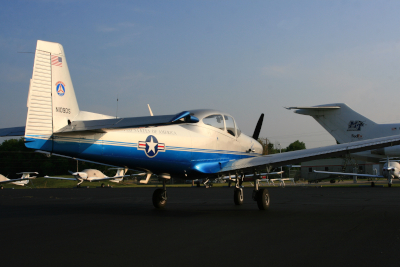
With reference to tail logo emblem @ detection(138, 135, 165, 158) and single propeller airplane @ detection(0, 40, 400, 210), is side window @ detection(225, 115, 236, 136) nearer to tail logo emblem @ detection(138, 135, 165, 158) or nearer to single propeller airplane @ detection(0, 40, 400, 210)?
single propeller airplane @ detection(0, 40, 400, 210)

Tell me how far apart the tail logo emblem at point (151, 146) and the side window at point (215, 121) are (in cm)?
209

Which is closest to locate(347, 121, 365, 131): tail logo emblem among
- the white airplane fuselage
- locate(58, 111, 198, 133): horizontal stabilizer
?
the white airplane fuselage

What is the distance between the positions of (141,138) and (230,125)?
3801 millimetres

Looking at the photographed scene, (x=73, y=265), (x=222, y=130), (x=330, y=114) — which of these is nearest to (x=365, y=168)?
(x=330, y=114)

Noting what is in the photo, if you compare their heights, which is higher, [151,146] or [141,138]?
A: [141,138]

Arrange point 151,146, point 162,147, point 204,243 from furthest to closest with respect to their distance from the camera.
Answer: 1. point 162,147
2. point 151,146
3. point 204,243

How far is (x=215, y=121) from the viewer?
11008 mm

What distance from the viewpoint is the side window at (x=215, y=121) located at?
10766 millimetres

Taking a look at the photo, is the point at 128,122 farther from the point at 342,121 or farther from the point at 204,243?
the point at 342,121

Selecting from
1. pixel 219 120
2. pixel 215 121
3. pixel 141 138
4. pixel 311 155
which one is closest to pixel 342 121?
pixel 311 155

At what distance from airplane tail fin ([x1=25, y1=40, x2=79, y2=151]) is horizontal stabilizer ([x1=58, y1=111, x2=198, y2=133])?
0.31 m

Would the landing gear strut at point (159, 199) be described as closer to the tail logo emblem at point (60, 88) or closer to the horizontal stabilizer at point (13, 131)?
the horizontal stabilizer at point (13, 131)

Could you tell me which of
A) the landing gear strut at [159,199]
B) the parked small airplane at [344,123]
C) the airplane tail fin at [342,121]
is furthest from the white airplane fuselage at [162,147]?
the airplane tail fin at [342,121]

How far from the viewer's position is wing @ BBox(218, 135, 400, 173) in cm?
1004
